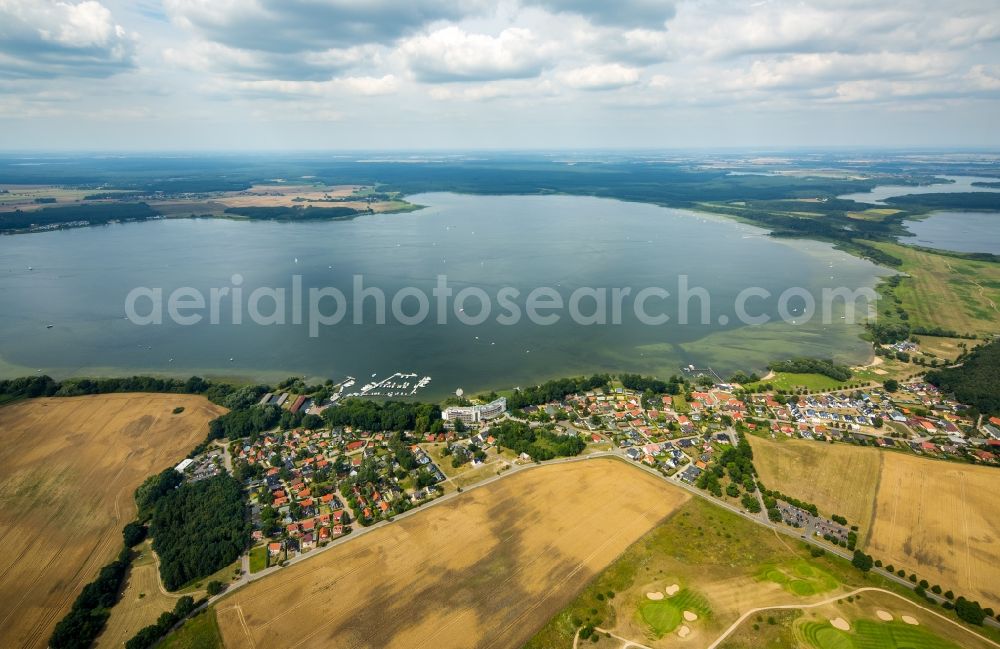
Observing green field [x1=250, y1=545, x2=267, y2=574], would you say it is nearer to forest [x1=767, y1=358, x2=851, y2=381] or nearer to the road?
the road

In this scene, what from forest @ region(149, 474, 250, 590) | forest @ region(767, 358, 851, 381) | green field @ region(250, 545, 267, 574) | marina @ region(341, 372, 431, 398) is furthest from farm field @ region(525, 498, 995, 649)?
forest @ region(767, 358, 851, 381)

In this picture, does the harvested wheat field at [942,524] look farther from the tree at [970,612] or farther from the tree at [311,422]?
the tree at [311,422]

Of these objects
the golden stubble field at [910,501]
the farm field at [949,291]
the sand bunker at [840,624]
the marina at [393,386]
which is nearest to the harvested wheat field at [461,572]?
the sand bunker at [840,624]

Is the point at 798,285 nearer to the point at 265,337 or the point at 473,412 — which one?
the point at 473,412

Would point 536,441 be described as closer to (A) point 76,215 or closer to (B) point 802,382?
(B) point 802,382

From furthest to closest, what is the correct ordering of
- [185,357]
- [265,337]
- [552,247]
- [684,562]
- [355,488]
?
1. [552,247]
2. [265,337]
3. [185,357]
4. [355,488]
5. [684,562]

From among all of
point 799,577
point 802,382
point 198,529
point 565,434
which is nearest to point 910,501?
point 799,577

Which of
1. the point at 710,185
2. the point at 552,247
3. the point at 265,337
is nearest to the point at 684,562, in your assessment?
the point at 265,337
